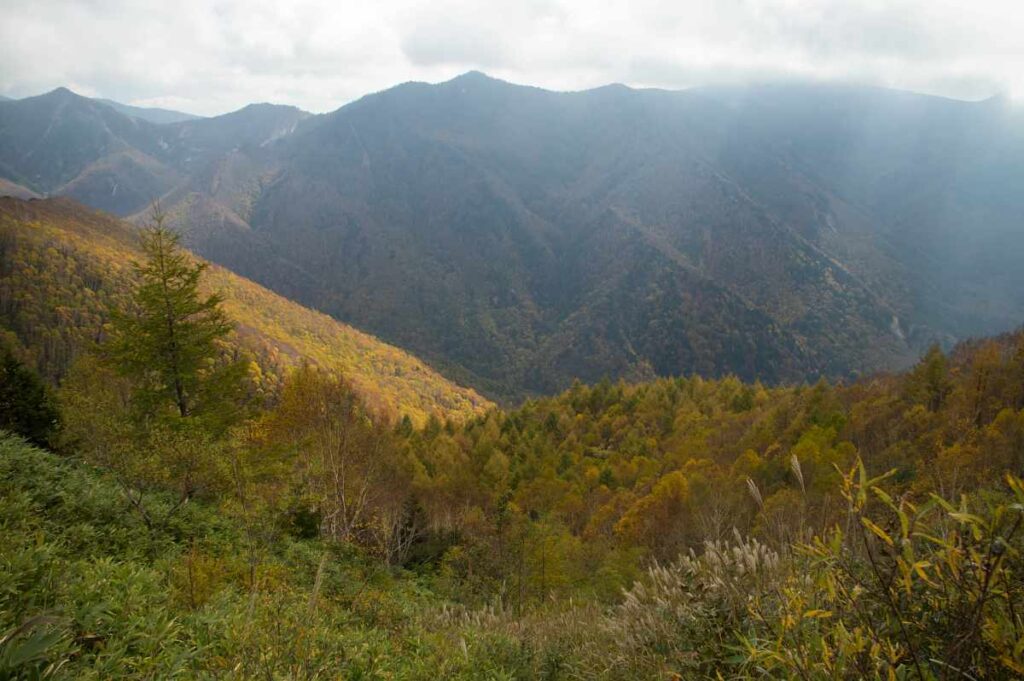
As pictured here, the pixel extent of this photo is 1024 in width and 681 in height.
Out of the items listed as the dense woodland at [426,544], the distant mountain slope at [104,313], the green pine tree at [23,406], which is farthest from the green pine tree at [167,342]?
the distant mountain slope at [104,313]

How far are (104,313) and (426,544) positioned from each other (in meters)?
90.1

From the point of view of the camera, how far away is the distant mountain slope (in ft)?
301

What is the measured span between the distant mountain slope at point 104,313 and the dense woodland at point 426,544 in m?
34.8

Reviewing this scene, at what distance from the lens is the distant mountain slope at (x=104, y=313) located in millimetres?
91625

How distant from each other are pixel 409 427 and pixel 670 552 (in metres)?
52.4

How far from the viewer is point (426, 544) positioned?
25812 mm

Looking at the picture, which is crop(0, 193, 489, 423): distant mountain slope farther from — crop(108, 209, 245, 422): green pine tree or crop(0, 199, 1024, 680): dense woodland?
crop(108, 209, 245, 422): green pine tree

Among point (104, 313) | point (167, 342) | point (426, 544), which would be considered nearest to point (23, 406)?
point (167, 342)

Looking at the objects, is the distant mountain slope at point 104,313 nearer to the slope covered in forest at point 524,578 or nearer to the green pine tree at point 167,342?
the green pine tree at point 167,342

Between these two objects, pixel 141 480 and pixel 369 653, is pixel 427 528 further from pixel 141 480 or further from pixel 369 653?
pixel 369 653

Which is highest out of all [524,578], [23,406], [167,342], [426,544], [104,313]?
[167,342]

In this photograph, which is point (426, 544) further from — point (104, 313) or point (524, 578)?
point (104, 313)

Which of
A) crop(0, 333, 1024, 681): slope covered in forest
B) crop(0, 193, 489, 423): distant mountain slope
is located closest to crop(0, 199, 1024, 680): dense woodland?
crop(0, 333, 1024, 681): slope covered in forest

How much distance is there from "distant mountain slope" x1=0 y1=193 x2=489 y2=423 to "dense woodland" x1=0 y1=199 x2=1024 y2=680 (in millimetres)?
34761
